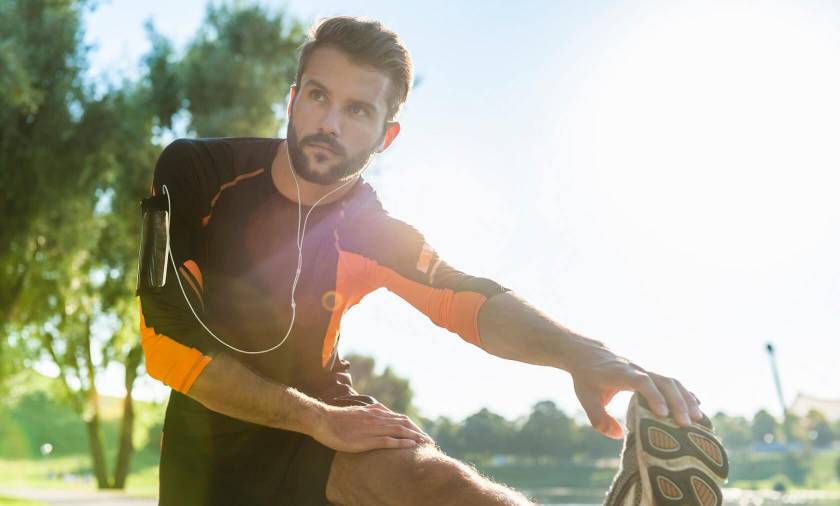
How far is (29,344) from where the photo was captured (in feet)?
102

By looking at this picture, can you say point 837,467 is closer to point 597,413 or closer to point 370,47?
point 370,47

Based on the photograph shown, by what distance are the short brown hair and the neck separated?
1.29ft

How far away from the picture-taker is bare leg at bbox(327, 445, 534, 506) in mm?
1942

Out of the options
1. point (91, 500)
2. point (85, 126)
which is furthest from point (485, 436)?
point (85, 126)

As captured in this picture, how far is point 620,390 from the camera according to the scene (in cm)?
201

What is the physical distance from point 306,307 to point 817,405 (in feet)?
403

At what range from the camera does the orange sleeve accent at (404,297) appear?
2.78 metres

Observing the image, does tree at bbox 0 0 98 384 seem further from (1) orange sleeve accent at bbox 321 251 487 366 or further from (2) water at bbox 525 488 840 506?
(2) water at bbox 525 488 840 506

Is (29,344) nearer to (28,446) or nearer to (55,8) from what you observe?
(55,8)

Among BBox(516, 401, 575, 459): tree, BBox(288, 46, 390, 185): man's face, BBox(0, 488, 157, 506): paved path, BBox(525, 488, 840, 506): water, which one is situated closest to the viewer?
BBox(288, 46, 390, 185): man's face

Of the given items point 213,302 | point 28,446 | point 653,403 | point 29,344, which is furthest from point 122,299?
point 28,446

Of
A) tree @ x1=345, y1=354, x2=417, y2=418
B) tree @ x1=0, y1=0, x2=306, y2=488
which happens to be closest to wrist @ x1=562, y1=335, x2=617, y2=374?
tree @ x1=0, y1=0, x2=306, y2=488

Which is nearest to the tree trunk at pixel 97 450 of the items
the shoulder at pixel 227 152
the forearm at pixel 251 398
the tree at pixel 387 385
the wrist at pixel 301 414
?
the tree at pixel 387 385

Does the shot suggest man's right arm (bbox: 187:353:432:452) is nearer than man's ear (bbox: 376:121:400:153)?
Yes
